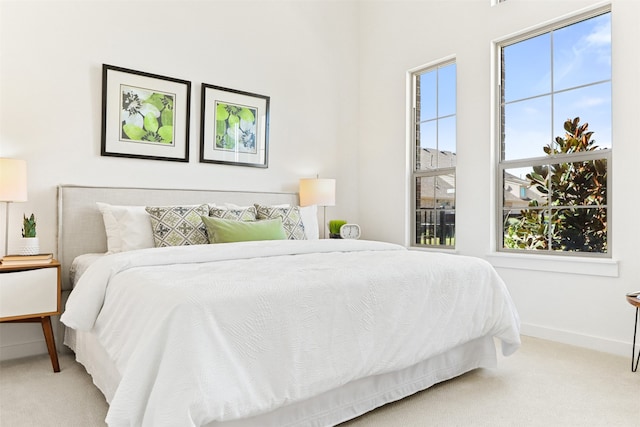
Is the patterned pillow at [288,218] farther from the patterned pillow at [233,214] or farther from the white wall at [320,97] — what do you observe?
the white wall at [320,97]

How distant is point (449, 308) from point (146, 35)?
3091mm

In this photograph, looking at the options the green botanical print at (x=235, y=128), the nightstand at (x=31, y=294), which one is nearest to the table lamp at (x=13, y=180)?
the nightstand at (x=31, y=294)

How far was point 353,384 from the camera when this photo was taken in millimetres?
1888

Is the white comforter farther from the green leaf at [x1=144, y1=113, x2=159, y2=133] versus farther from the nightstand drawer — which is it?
the green leaf at [x1=144, y1=113, x2=159, y2=133]

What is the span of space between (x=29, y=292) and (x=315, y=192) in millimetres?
2416

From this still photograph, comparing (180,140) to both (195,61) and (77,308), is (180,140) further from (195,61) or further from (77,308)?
(77,308)

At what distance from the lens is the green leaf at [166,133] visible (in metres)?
3.52

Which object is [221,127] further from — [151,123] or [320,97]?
[320,97]

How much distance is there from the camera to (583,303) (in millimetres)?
3076

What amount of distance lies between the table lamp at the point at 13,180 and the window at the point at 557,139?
354 centimetres

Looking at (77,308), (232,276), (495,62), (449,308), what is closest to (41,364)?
(77,308)

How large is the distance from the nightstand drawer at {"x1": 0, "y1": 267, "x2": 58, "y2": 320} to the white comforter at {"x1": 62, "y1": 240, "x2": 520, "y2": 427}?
0.53 metres

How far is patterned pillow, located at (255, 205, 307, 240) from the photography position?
10.9 feet

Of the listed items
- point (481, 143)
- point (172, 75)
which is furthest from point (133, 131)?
point (481, 143)
